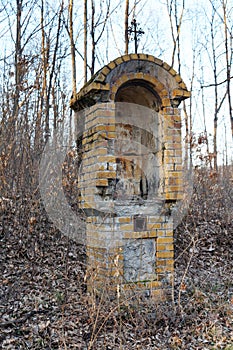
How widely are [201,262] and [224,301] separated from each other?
1.91 metres

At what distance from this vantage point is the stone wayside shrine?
461 cm

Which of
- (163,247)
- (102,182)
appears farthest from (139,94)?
(163,247)

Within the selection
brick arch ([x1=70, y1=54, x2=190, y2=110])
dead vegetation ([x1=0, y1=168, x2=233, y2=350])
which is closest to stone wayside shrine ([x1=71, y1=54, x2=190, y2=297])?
brick arch ([x1=70, y1=54, x2=190, y2=110])

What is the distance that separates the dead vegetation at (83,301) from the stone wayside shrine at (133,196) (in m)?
0.31

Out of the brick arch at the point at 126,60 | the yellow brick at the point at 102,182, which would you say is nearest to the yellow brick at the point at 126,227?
the yellow brick at the point at 102,182

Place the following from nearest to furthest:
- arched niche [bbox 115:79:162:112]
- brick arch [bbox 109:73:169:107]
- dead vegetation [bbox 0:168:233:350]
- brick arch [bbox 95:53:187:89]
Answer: dead vegetation [bbox 0:168:233:350] → brick arch [bbox 95:53:187:89] → brick arch [bbox 109:73:169:107] → arched niche [bbox 115:79:162:112]

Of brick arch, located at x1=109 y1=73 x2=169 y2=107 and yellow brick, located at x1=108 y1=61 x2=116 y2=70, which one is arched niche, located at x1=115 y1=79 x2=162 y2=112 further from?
yellow brick, located at x1=108 y1=61 x2=116 y2=70

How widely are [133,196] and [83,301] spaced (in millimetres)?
1566

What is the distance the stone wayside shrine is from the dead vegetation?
314 mm

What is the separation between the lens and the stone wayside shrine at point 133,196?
4609 millimetres

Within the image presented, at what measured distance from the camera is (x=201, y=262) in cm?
696

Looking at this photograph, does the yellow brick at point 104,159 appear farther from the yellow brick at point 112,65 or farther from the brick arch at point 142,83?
the yellow brick at point 112,65

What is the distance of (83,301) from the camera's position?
4.62 metres

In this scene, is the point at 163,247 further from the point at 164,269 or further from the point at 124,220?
the point at 124,220
